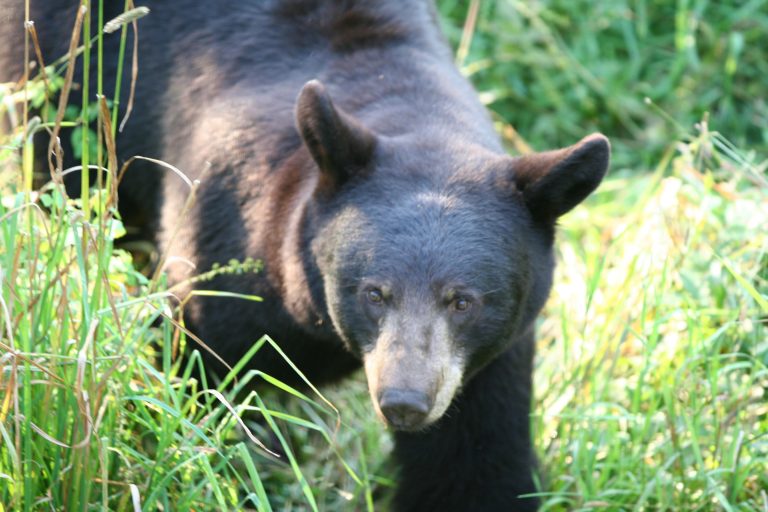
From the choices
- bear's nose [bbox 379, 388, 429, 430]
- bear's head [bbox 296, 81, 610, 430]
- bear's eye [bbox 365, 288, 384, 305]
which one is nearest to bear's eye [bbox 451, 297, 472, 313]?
bear's head [bbox 296, 81, 610, 430]

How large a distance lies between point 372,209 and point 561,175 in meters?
0.56

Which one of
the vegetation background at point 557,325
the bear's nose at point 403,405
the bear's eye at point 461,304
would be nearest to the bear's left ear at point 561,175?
the bear's eye at point 461,304

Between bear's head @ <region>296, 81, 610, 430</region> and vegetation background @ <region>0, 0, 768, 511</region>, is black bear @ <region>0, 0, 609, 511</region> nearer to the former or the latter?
bear's head @ <region>296, 81, 610, 430</region>

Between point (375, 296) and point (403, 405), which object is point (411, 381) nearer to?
point (403, 405)

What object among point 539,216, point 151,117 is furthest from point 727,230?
point 151,117

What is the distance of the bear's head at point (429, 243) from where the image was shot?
3.60 meters

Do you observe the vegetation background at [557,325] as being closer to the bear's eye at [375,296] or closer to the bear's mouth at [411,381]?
the bear's mouth at [411,381]

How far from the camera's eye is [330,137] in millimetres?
3805

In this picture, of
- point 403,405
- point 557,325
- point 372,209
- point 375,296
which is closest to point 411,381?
point 403,405

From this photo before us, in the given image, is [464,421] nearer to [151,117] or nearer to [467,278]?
[467,278]

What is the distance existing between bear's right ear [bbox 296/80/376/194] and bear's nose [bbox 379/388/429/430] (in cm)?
79

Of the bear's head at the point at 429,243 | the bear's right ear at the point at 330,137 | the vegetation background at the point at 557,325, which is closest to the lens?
the vegetation background at the point at 557,325

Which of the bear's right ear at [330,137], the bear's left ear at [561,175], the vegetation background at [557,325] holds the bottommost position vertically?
the vegetation background at [557,325]

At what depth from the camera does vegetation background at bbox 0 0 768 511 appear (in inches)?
132
